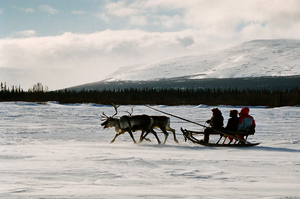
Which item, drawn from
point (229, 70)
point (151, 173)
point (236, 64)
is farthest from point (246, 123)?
point (236, 64)

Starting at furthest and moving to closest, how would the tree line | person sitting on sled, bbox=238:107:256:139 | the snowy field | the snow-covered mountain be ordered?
the snow-covered mountain < the tree line < person sitting on sled, bbox=238:107:256:139 < the snowy field

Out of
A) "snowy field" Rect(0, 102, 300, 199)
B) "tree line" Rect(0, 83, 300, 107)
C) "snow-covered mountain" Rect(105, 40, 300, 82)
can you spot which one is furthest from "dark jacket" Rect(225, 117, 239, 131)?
"snow-covered mountain" Rect(105, 40, 300, 82)

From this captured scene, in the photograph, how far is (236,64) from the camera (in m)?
152

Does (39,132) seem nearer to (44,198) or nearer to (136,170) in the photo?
(136,170)

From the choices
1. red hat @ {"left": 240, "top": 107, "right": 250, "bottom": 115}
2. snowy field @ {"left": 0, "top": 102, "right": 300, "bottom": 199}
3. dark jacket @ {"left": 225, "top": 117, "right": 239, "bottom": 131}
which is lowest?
snowy field @ {"left": 0, "top": 102, "right": 300, "bottom": 199}

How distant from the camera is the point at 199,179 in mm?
6273

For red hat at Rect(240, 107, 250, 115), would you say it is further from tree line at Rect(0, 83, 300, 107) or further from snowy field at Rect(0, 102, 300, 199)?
tree line at Rect(0, 83, 300, 107)

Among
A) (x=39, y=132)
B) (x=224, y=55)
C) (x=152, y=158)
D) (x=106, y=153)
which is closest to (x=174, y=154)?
(x=152, y=158)

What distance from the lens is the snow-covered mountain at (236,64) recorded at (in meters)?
139

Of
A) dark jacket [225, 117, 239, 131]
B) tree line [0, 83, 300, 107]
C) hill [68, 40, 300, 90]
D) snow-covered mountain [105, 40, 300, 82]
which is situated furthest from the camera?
snow-covered mountain [105, 40, 300, 82]

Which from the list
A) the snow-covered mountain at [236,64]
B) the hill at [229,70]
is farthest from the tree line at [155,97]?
the snow-covered mountain at [236,64]

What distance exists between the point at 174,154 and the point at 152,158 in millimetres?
989

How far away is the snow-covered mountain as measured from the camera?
138625 millimetres

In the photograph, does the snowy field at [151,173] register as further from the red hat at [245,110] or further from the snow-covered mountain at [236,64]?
the snow-covered mountain at [236,64]
